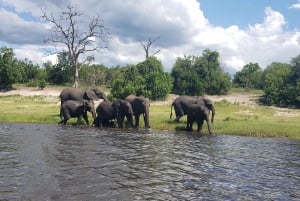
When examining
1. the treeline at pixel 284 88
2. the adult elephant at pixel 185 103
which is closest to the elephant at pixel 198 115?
the adult elephant at pixel 185 103

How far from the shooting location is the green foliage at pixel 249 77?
87688 mm

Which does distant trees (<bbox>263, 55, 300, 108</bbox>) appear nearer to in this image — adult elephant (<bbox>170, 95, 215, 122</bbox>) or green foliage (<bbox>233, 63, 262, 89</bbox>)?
green foliage (<bbox>233, 63, 262, 89</bbox>)

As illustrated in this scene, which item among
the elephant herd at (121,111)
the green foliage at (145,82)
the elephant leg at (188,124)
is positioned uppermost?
the green foliage at (145,82)

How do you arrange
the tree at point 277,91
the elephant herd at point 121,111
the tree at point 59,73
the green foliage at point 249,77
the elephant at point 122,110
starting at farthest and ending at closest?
the green foliage at point 249,77, the tree at point 59,73, the tree at point 277,91, the elephant at point 122,110, the elephant herd at point 121,111

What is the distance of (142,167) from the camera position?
1833cm

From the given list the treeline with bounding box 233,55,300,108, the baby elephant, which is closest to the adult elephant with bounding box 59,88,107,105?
the baby elephant

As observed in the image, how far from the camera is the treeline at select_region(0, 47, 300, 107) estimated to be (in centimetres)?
5841

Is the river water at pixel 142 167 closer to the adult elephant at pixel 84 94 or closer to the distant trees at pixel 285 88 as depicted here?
the adult elephant at pixel 84 94

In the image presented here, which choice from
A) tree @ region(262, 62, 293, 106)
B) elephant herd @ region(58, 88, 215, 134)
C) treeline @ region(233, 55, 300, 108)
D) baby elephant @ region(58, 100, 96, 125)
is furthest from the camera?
tree @ region(262, 62, 293, 106)

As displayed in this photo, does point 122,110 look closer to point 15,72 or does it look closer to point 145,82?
point 145,82

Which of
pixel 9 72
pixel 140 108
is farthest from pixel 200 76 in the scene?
pixel 140 108

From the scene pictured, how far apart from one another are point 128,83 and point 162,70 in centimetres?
1146

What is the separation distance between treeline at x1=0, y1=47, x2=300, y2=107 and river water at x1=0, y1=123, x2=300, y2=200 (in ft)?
93.1

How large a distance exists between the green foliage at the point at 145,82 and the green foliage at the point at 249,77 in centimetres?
2703
